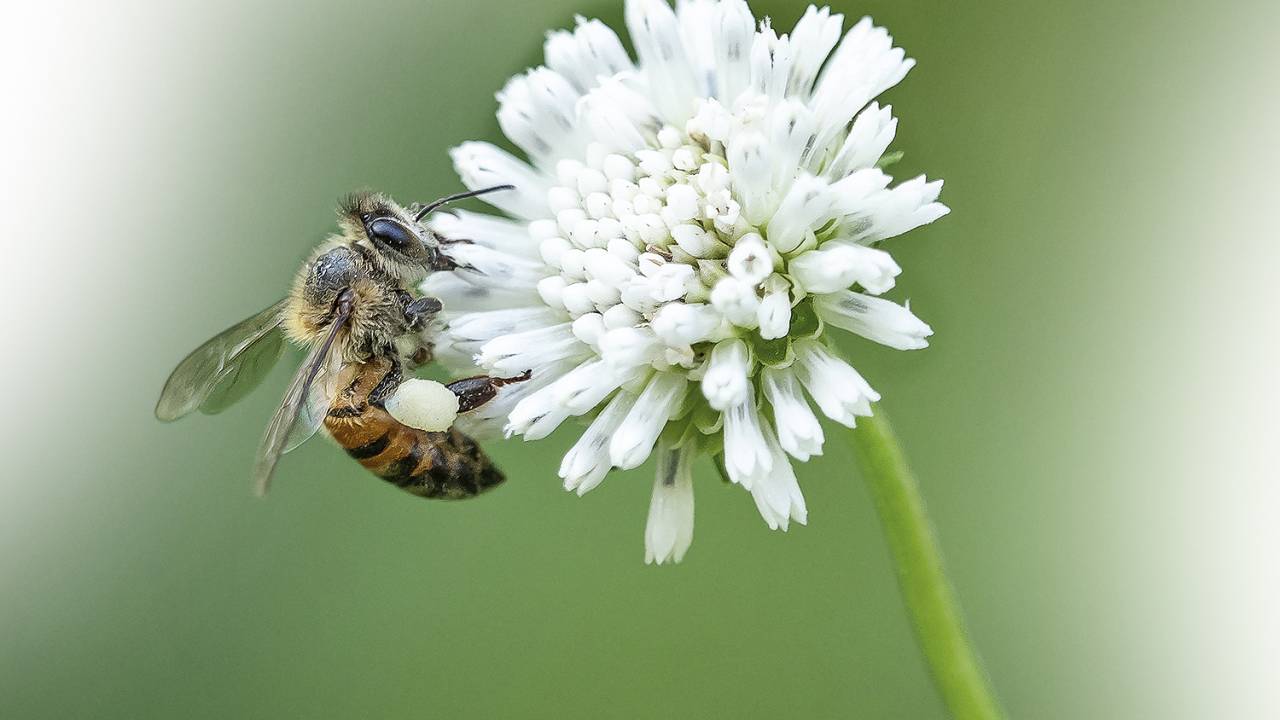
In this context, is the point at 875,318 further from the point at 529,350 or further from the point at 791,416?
the point at 529,350

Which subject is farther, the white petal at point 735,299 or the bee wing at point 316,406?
the bee wing at point 316,406

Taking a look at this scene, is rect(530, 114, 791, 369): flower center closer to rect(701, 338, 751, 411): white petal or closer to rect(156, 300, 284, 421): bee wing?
rect(701, 338, 751, 411): white petal

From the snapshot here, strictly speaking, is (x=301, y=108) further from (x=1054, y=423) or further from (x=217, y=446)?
(x=1054, y=423)

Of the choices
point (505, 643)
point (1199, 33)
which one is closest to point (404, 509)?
point (505, 643)

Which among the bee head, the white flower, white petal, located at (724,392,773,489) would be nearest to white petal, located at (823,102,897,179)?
the white flower

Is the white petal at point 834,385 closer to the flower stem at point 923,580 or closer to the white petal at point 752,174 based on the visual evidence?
the flower stem at point 923,580

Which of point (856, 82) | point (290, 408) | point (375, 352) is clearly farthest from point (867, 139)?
point (290, 408)

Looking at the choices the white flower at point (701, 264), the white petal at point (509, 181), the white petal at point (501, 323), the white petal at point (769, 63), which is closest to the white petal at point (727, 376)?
the white flower at point (701, 264)

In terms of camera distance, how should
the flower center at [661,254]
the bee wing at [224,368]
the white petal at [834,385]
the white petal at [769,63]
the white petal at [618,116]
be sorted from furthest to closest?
1. the bee wing at [224,368]
2. the white petal at [618,116]
3. the white petal at [769,63]
4. the flower center at [661,254]
5. the white petal at [834,385]
